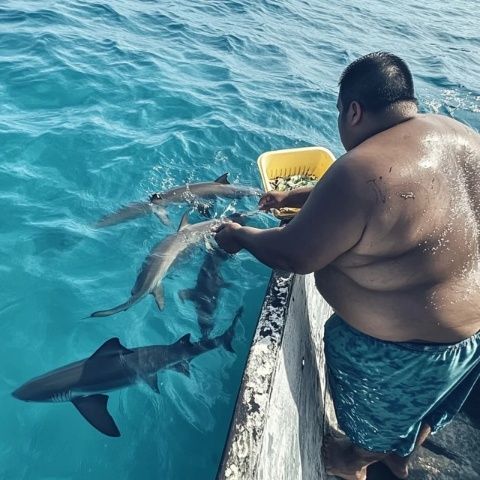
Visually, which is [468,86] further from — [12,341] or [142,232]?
[12,341]

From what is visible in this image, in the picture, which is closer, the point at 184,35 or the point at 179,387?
the point at 179,387

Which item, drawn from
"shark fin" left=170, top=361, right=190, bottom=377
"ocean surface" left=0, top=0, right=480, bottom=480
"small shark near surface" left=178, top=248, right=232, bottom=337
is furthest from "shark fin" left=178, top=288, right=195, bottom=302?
"shark fin" left=170, top=361, right=190, bottom=377

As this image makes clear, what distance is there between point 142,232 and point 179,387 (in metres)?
2.60

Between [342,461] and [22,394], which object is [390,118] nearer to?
[342,461]

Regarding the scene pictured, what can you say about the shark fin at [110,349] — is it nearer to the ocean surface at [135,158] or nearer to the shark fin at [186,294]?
the ocean surface at [135,158]

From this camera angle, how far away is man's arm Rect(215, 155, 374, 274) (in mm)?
2768

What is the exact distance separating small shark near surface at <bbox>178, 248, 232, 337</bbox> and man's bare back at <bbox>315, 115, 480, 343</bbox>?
272cm

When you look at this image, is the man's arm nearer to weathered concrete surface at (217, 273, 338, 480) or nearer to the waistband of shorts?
weathered concrete surface at (217, 273, 338, 480)

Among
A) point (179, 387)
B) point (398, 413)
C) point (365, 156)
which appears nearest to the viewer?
point (365, 156)

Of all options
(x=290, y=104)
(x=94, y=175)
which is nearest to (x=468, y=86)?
(x=290, y=104)

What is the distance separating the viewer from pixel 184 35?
46.0ft

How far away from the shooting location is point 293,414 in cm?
359

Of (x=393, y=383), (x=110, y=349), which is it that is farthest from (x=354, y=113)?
(x=110, y=349)

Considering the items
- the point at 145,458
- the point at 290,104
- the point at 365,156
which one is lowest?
the point at 145,458
